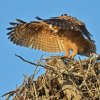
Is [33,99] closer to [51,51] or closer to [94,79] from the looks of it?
[94,79]

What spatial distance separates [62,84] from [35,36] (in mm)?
2689

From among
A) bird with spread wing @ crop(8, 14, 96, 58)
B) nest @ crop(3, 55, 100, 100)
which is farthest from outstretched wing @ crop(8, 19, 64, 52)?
nest @ crop(3, 55, 100, 100)

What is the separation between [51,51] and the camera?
353 inches

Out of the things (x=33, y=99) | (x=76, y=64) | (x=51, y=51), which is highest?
(x=51, y=51)

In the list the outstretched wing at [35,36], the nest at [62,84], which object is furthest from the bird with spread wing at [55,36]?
the nest at [62,84]

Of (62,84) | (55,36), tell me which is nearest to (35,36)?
(55,36)

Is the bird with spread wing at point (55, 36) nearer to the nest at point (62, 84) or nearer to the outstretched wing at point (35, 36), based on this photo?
the outstretched wing at point (35, 36)

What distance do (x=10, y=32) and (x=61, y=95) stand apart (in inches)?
111

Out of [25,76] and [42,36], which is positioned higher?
[42,36]

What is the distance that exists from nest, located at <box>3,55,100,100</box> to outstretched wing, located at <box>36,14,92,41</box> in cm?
104

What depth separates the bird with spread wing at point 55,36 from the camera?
8461 millimetres

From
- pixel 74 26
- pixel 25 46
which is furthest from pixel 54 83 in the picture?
pixel 25 46

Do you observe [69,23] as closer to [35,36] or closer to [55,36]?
[55,36]

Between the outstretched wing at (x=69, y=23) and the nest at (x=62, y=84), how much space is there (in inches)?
41.0
